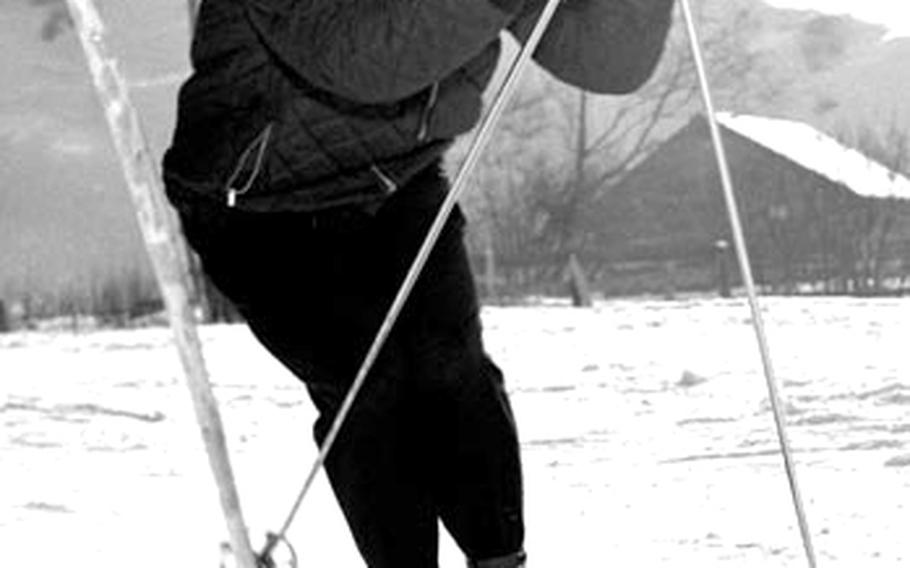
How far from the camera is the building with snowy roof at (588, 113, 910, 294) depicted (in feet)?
29.9

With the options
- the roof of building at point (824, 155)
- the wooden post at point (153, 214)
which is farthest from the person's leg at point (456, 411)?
the roof of building at point (824, 155)

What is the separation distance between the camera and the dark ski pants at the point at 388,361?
3.83ft

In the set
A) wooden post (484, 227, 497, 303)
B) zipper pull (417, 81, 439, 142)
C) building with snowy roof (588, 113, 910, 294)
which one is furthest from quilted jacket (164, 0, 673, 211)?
wooden post (484, 227, 497, 303)

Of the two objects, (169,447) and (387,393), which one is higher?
(387,393)

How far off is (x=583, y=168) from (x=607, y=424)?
847cm

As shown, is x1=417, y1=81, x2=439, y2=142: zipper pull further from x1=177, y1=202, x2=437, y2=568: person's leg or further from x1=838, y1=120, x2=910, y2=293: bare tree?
x1=838, y1=120, x2=910, y2=293: bare tree

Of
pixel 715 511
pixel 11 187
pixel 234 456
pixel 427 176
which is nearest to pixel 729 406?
pixel 234 456

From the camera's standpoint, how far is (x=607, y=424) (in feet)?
12.6

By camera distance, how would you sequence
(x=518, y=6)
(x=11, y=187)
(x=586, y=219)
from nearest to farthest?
(x=518, y=6)
(x=586, y=219)
(x=11, y=187)

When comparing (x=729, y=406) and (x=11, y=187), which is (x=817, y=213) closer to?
(x=729, y=406)

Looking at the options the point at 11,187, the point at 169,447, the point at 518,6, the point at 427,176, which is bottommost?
the point at 11,187

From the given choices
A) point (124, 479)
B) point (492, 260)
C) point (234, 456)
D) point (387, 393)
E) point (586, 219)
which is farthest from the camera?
point (586, 219)

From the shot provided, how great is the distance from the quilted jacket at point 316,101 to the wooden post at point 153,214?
40mm

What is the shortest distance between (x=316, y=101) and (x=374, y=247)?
5.3 inches
